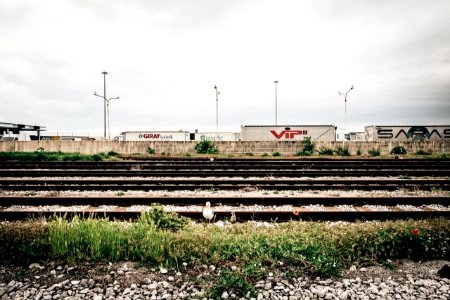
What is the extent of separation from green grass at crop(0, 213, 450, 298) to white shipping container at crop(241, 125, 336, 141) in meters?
29.8

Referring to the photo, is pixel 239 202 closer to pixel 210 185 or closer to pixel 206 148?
pixel 210 185

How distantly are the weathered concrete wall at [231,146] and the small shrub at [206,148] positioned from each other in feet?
2.10

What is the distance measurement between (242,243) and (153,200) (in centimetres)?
440

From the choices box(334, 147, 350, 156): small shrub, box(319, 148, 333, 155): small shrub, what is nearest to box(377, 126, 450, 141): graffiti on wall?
box(334, 147, 350, 156): small shrub

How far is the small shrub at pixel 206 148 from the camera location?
26625mm

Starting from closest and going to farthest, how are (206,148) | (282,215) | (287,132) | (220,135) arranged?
(282,215), (206,148), (287,132), (220,135)

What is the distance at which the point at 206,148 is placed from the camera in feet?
87.8

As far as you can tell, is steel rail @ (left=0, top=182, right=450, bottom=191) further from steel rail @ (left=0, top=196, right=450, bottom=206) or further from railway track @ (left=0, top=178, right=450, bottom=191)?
steel rail @ (left=0, top=196, right=450, bottom=206)

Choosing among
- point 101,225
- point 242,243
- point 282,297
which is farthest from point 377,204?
point 101,225

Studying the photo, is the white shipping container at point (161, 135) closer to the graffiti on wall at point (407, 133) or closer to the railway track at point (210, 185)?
the railway track at point (210, 185)

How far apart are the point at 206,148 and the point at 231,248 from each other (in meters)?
22.3

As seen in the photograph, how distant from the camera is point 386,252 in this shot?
4656 mm

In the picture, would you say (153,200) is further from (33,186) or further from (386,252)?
(386,252)

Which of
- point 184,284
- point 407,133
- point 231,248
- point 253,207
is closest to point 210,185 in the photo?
point 253,207
